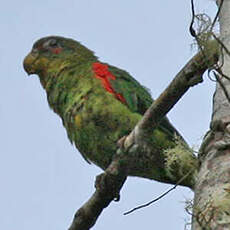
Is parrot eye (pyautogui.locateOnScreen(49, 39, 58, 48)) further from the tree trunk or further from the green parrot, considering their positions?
the tree trunk

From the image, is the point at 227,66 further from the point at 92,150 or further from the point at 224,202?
the point at 92,150

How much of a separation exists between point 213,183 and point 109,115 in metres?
3.19

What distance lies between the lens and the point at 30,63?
693 cm

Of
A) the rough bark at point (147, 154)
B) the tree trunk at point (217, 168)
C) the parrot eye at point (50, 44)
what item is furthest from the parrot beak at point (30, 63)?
the tree trunk at point (217, 168)

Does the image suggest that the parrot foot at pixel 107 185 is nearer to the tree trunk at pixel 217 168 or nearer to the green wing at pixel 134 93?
the tree trunk at pixel 217 168

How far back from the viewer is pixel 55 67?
678 centimetres

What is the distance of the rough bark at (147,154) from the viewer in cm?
331

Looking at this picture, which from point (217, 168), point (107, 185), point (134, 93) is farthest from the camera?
point (134, 93)

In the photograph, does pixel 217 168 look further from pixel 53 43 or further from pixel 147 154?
pixel 53 43

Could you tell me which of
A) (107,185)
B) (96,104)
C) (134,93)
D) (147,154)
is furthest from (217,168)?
(134,93)

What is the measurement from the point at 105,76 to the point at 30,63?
1077 millimetres

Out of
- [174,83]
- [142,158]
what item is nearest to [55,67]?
[142,158]

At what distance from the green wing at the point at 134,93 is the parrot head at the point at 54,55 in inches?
22.2

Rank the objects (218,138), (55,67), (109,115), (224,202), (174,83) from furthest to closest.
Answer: (55,67)
(109,115)
(174,83)
(218,138)
(224,202)
